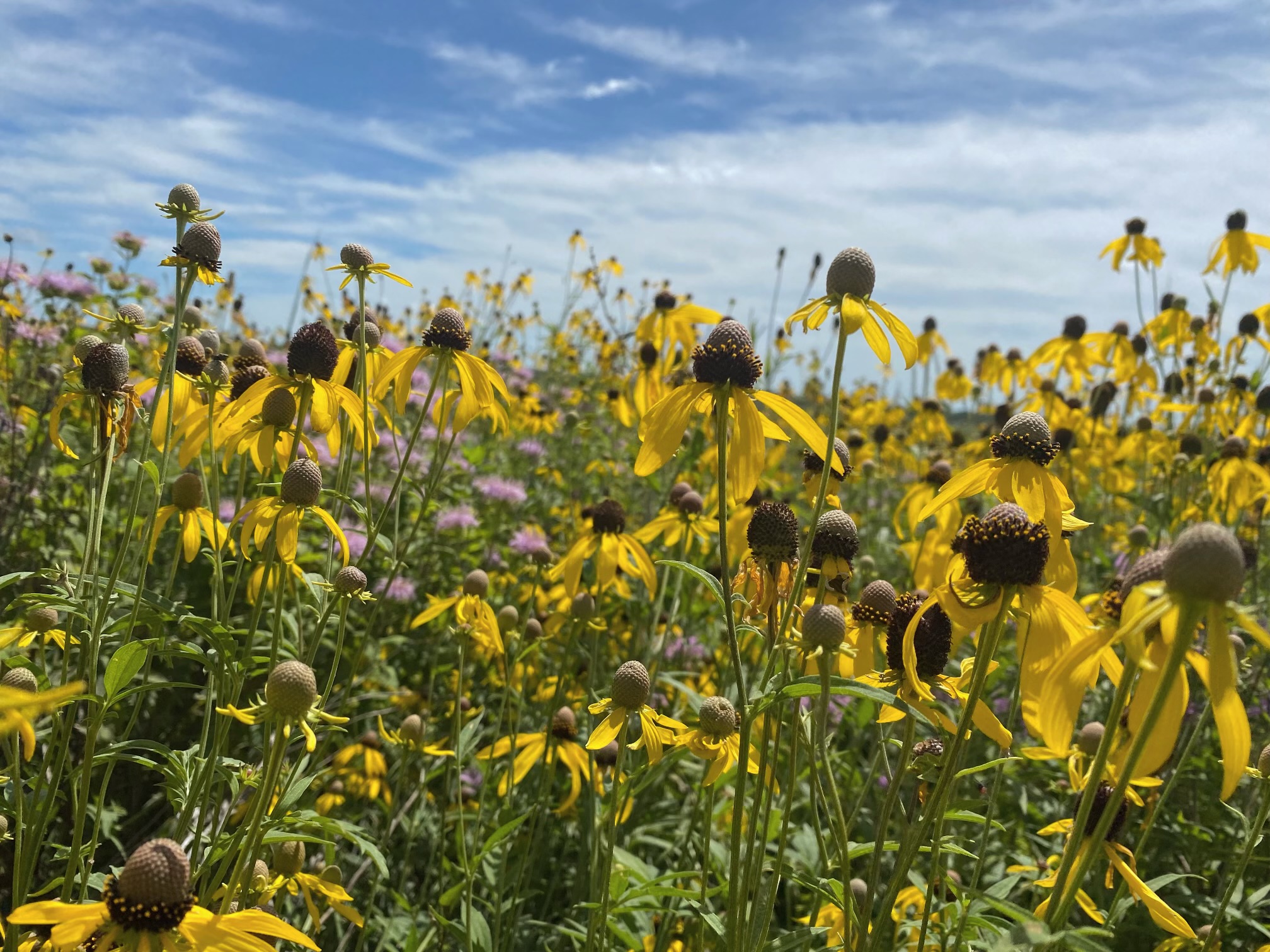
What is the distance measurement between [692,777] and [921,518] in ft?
7.86

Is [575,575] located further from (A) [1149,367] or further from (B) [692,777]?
(A) [1149,367]

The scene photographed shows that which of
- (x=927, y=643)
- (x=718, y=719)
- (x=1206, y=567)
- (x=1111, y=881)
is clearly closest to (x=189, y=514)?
(x=718, y=719)

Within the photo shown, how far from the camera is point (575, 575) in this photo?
323 cm

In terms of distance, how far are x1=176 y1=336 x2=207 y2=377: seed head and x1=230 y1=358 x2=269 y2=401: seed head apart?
4.1 inches

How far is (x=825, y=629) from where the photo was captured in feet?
5.48

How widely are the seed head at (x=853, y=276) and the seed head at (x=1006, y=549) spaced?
A: 0.55m

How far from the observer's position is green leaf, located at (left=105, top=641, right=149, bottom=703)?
1726 millimetres

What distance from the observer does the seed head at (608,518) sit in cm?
336

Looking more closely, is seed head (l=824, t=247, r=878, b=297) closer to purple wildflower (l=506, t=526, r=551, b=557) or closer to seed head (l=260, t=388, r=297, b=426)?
seed head (l=260, t=388, r=297, b=426)

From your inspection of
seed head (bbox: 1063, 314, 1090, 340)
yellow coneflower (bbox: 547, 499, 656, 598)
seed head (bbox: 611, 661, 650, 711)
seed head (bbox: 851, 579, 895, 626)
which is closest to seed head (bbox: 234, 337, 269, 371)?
yellow coneflower (bbox: 547, 499, 656, 598)

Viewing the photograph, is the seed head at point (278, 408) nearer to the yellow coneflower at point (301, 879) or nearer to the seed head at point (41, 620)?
the seed head at point (41, 620)

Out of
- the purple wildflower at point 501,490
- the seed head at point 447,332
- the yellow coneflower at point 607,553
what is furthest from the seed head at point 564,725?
the purple wildflower at point 501,490

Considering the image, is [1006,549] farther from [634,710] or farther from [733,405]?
[634,710]

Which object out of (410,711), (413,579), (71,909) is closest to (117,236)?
(413,579)
